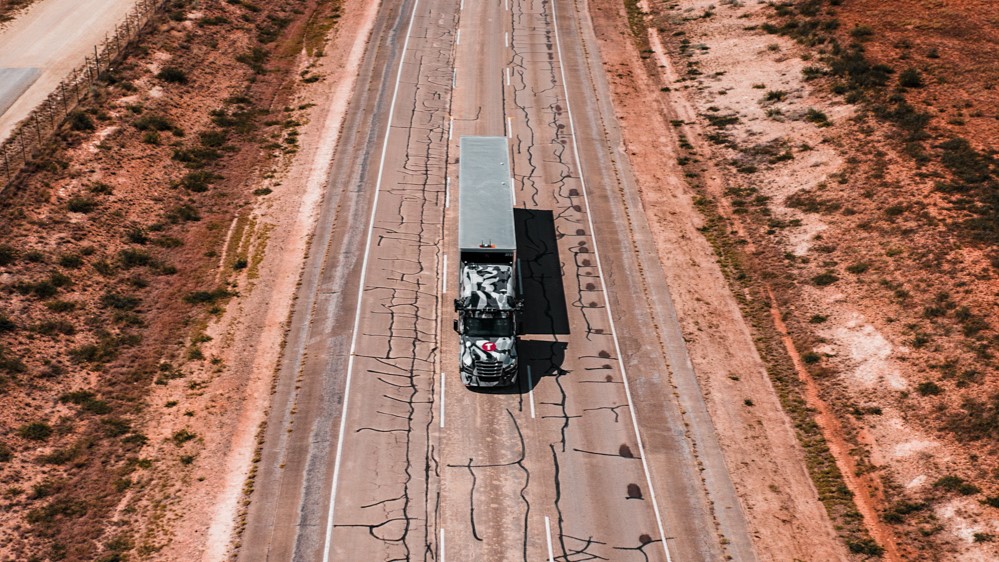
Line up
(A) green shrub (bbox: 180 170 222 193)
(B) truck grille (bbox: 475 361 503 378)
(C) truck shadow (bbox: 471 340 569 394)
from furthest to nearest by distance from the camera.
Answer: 1. (A) green shrub (bbox: 180 170 222 193)
2. (C) truck shadow (bbox: 471 340 569 394)
3. (B) truck grille (bbox: 475 361 503 378)

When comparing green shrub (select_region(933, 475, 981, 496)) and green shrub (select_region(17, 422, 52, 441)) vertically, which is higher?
green shrub (select_region(17, 422, 52, 441))

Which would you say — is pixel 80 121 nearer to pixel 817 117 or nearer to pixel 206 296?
pixel 206 296

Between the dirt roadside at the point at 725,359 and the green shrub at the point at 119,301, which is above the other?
the green shrub at the point at 119,301

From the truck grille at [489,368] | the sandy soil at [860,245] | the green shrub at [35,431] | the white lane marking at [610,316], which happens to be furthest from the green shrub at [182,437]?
the sandy soil at [860,245]

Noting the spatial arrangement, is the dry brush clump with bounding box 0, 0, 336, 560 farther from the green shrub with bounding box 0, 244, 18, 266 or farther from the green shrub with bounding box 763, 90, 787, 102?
the green shrub with bounding box 763, 90, 787, 102

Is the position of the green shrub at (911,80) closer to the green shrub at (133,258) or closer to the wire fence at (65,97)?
the green shrub at (133,258)

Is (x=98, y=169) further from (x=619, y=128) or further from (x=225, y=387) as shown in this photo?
(x=619, y=128)

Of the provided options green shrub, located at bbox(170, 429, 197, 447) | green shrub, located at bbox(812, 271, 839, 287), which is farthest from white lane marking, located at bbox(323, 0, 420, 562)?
green shrub, located at bbox(812, 271, 839, 287)
